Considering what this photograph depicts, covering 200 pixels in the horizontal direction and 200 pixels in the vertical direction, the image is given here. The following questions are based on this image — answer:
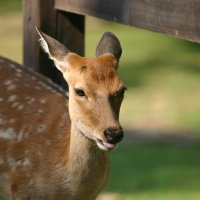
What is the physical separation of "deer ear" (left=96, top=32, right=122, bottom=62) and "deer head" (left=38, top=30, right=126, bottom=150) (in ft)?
0.37

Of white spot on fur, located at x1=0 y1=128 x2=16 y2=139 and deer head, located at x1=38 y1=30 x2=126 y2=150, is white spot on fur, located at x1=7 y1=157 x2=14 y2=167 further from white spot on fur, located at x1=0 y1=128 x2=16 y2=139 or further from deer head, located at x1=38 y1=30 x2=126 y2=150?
deer head, located at x1=38 y1=30 x2=126 y2=150

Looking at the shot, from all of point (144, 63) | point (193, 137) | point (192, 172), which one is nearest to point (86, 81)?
point (192, 172)

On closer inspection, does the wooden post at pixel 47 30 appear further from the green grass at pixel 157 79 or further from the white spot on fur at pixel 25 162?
the green grass at pixel 157 79

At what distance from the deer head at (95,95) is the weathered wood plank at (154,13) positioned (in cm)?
28

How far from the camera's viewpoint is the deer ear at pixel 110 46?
5.13 metres

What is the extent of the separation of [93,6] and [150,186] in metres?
2.65

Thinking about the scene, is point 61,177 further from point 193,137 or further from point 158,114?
point 158,114

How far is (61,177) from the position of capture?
518cm

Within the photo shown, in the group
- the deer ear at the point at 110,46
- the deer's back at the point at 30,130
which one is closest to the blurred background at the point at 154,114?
the deer's back at the point at 30,130

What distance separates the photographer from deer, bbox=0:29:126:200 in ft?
15.5

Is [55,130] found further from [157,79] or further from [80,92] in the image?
[157,79]

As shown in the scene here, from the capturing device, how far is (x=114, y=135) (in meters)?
4.50

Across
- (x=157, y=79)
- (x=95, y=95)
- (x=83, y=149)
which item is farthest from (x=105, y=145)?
(x=157, y=79)

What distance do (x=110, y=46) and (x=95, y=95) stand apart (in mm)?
531
